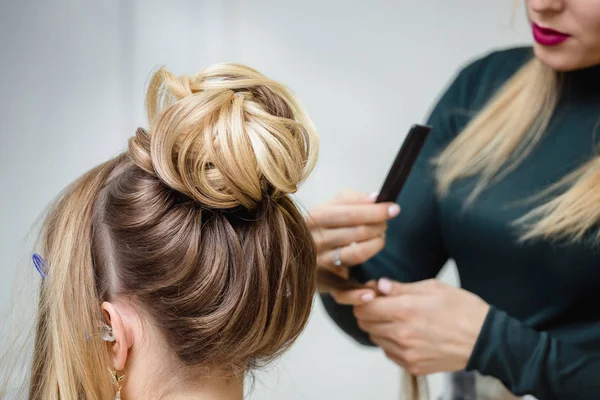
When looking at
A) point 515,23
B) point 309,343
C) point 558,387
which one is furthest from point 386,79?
point 558,387

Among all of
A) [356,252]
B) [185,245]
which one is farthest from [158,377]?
[356,252]

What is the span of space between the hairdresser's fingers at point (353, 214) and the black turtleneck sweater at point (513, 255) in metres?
0.13

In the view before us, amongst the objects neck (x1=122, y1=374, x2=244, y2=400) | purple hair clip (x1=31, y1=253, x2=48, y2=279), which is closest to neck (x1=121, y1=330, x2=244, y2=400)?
neck (x1=122, y1=374, x2=244, y2=400)

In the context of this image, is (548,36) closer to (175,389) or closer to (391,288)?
(391,288)

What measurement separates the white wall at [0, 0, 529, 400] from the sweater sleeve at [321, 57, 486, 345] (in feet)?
0.26

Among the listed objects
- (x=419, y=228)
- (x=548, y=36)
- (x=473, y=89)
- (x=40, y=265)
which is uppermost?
(x=548, y=36)

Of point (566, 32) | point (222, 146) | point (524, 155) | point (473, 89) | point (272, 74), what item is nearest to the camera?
point (222, 146)

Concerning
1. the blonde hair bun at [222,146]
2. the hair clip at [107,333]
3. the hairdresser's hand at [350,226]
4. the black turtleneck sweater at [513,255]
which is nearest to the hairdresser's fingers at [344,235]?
the hairdresser's hand at [350,226]

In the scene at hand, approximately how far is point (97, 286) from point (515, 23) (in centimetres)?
96

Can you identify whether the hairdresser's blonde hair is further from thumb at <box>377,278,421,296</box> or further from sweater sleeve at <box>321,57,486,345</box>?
thumb at <box>377,278,421,296</box>

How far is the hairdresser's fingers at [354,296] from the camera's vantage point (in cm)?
113

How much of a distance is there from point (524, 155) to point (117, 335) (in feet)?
2.33

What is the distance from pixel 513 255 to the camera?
1131 mm

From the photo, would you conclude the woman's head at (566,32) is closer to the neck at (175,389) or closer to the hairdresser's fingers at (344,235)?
the hairdresser's fingers at (344,235)
